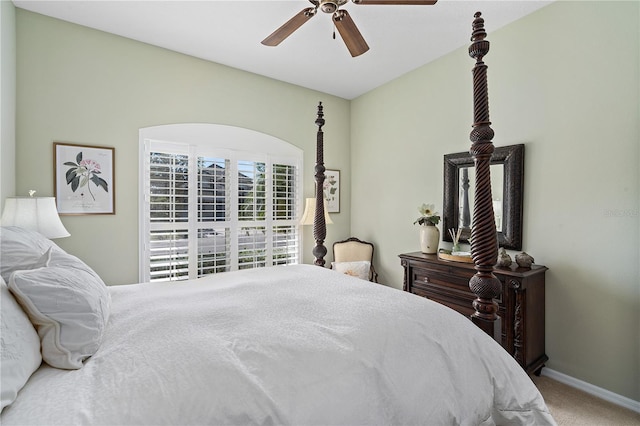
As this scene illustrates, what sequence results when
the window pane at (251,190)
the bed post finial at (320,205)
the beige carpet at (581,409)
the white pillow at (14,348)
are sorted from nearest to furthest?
the white pillow at (14,348) → the beige carpet at (581,409) → the bed post finial at (320,205) → the window pane at (251,190)

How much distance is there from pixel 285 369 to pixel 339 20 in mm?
2075

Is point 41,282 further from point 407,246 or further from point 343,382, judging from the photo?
point 407,246

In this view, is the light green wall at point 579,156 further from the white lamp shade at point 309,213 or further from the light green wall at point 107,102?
the light green wall at point 107,102

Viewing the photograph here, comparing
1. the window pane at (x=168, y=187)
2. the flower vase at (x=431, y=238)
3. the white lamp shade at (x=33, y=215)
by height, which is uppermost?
the window pane at (x=168, y=187)

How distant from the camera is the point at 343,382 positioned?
992 millimetres

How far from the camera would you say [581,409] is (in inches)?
82.4

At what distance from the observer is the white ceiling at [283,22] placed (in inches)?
97.0

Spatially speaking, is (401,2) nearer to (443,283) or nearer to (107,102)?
(443,283)

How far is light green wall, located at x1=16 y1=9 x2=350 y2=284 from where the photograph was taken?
252cm

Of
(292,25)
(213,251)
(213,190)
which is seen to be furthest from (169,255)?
(292,25)

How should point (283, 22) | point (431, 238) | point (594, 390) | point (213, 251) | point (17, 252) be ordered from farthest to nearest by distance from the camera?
point (213, 251)
point (431, 238)
point (283, 22)
point (594, 390)
point (17, 252)

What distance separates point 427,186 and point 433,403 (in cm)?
268

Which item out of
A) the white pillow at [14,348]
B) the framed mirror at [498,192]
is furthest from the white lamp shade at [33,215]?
the framed mirror at [498,192]

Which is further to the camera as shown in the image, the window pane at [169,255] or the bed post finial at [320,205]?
the window pane at [169,255]
